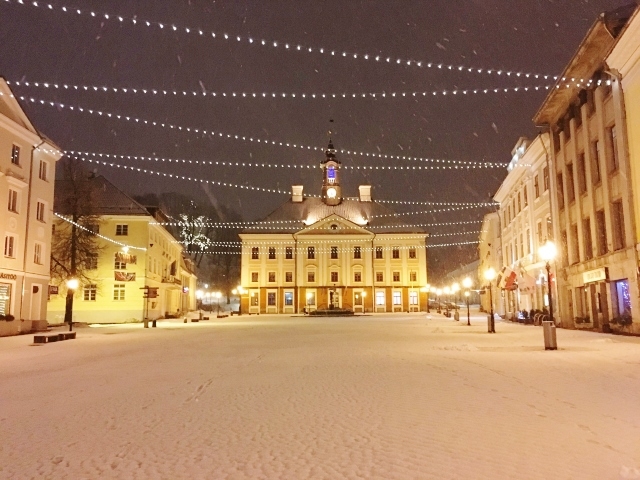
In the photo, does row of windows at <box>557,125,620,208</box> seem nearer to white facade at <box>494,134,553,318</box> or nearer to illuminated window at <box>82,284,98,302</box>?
white facade at <box>494,134,553,318</box>

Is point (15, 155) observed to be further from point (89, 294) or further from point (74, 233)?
point (89, 294)

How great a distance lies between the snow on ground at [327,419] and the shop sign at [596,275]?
10.4 m

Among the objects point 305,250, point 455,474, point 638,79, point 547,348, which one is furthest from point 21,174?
point 305,250

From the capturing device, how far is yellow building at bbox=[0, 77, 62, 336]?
2862cm

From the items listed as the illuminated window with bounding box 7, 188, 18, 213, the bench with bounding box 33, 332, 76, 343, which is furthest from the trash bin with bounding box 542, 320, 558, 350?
the illuminated window with bounding box 7, 188, 18, 213

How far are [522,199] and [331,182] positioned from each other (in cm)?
4399

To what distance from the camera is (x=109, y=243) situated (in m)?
48.9

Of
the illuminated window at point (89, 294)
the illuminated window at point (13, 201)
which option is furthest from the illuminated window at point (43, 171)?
the illuminated window at point (89, 294)

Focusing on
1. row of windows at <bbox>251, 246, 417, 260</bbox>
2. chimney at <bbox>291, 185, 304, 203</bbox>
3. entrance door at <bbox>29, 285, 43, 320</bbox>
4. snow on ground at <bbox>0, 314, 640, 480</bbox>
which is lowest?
snow on ground at <bbox>0, 314, 640, 480</bbox>

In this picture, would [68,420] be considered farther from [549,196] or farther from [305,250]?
[305,250]

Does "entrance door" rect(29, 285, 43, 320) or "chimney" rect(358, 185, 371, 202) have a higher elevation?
"chimney" rect(358, 185, 371, 202)

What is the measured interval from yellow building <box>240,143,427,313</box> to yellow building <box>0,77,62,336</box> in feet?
138

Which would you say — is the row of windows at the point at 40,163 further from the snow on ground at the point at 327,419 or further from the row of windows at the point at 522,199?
the row of windows at the point at 522,199

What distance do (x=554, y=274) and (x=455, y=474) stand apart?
2941cm
